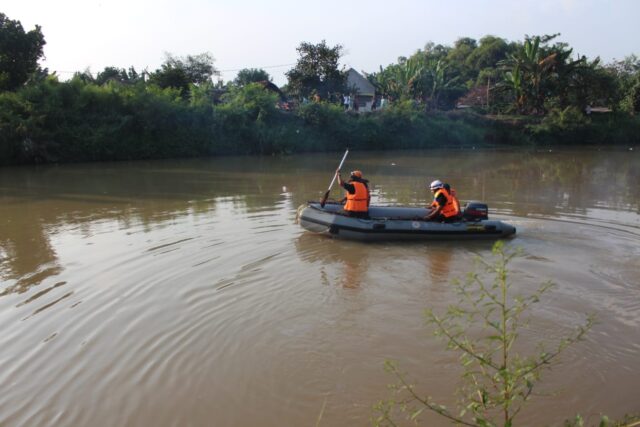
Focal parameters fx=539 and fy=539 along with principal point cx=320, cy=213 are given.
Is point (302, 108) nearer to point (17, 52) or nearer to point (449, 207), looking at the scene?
point (17, 52)

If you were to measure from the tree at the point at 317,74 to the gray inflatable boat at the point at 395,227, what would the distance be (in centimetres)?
2304

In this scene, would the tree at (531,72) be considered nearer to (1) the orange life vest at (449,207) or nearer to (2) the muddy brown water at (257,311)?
(2) the muddy brown water at (257,311)

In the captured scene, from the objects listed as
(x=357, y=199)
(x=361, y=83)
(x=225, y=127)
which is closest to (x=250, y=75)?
(x=361, y=83)

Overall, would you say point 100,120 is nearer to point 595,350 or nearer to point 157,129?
point 157,129

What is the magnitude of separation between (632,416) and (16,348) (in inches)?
197

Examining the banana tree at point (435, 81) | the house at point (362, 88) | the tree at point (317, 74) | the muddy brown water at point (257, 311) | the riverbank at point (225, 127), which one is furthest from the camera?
the house at point (362, 88)

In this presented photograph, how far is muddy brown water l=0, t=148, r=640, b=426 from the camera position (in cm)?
407

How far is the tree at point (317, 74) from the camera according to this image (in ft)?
99.1

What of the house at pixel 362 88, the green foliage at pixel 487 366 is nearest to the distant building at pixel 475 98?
the house at pixel 362 88

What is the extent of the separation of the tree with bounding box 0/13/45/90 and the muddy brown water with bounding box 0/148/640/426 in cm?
1293

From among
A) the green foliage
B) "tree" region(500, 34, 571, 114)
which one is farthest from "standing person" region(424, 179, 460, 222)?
"tree" region(500, 34, 571, 114)

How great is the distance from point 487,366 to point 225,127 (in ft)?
73.1

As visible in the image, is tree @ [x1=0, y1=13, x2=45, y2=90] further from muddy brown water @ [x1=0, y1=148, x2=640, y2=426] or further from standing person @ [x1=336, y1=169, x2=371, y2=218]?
standing person @ [x1=336, y1=169, x2=371, y2=218]

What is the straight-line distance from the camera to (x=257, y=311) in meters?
5.73
